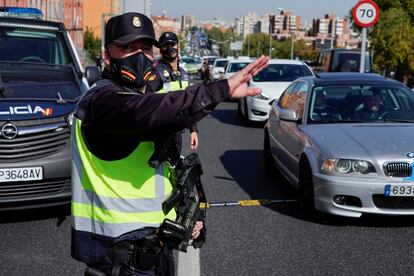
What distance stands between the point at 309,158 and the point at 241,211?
36.2 inches

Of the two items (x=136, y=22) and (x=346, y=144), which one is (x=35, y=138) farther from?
(x=136, y=22)

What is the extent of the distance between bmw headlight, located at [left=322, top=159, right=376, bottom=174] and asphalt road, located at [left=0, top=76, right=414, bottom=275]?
556 millimetres

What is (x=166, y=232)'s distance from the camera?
2.49 metres

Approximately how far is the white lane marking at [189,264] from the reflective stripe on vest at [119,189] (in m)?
2.27

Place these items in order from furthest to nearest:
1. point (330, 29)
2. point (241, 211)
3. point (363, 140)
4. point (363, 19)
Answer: point (330, 29), point (363, 19), point (241, 211), point (363, 140)

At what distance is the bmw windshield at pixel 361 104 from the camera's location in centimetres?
706

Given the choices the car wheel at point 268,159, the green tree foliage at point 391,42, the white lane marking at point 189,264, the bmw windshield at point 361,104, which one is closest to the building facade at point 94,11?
the green tree foliage at point 391,42

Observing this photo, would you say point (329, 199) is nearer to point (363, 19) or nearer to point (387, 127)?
point (387, 127)

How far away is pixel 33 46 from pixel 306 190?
3.81 m

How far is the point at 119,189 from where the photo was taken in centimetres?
245

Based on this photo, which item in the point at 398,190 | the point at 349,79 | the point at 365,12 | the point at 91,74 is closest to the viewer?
the point at 398,190

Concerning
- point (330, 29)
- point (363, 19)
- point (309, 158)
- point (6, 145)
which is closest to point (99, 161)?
point (6, 145)

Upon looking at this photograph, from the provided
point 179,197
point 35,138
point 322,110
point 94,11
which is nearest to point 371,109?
point 322,110

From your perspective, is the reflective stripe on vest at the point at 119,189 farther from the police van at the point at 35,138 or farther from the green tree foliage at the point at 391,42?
the green tree foliage at the point at 391,42
